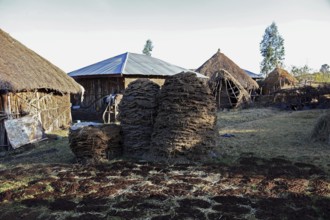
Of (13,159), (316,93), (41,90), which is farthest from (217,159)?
(316,93)

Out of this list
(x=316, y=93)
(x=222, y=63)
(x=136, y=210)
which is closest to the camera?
(x=136, y=210)

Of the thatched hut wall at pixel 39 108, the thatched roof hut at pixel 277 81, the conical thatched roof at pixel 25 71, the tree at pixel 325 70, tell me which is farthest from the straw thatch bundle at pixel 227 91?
the tree at pixel 325 70

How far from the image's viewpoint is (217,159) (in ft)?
22.7

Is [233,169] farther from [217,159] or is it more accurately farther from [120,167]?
[120,167]

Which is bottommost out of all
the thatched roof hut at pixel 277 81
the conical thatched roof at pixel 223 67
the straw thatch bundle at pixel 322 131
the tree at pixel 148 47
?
the straw thatch bundle at pixel 322 131

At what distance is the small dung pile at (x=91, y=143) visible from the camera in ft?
22.1

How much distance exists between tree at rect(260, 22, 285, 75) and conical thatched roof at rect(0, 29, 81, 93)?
4135cm

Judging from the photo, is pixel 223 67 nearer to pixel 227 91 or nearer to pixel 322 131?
pixel 227 91

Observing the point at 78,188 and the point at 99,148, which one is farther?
the point at 99,148

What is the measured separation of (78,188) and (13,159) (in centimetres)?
395

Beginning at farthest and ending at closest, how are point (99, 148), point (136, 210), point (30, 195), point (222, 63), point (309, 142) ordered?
point (222, 63) < point (309, 142) < point (99, 148) < point (30, 195) < point (136, 210)

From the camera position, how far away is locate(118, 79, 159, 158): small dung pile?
7.35 metres

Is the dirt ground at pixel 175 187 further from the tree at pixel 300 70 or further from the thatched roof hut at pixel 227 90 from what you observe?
the tree at pixel 300 70

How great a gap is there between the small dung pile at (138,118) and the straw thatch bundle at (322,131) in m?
5.24
